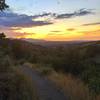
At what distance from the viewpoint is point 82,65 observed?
35031 mm

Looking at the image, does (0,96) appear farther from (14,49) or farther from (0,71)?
(14,49)

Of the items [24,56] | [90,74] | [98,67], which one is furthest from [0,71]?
[24,56]

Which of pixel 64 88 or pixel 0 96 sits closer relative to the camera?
pixel 0 96

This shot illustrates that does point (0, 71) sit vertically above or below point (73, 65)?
above

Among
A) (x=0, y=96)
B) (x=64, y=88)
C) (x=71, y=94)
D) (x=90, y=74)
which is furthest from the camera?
(x=90, y=74)

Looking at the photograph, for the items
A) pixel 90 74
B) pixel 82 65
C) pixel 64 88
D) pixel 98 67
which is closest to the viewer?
pixel 64 88

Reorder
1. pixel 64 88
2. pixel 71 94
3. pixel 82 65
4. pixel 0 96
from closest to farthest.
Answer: pixel 0 96, pixel 71 94, pixel 64 88, pixel 82 65

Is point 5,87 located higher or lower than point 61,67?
higher

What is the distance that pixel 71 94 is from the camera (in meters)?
16.7

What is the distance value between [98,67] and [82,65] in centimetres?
276

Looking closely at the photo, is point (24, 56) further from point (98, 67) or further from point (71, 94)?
point (71, 94)

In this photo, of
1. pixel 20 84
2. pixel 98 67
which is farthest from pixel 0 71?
pixel 98 67

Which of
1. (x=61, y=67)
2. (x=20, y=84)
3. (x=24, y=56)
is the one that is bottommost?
(x=24, y=56)

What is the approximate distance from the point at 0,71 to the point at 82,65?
60.7ft
